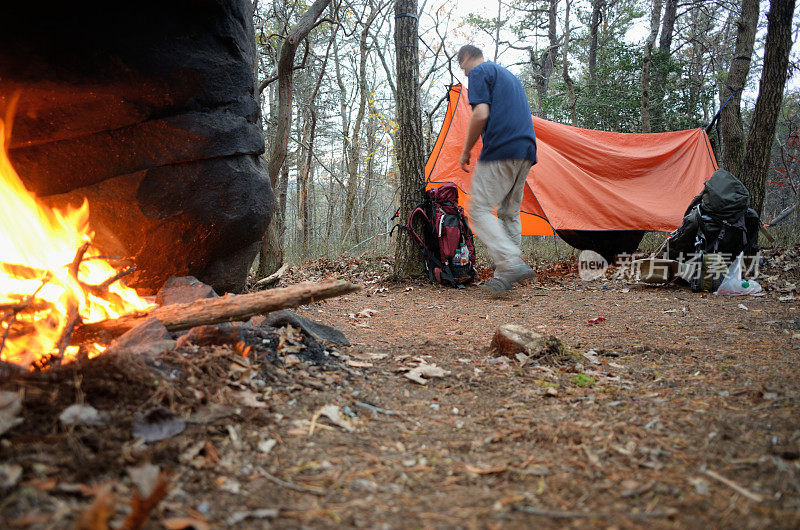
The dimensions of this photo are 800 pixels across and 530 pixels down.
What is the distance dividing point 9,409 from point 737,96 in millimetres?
7307

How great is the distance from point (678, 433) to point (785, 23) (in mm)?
6043

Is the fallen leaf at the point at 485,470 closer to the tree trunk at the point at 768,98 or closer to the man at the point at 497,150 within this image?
the man at the point at 497,150

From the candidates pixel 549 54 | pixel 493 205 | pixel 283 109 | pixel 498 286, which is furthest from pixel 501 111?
pixel 549 54

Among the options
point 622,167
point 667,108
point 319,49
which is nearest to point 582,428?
point 622,167

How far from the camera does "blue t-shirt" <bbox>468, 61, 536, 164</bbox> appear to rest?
13.5 ft

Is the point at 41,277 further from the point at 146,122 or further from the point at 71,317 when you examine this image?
the point at 146,122

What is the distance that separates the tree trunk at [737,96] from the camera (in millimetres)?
5551

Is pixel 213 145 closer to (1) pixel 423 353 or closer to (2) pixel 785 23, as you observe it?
(1) pixel 423 353

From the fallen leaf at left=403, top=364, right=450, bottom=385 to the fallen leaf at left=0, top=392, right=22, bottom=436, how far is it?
4.48ft

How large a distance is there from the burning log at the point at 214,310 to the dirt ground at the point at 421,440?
6.3 inches

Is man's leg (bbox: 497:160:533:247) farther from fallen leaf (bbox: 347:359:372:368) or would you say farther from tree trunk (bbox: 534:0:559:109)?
tree trunk (bbox: 534:0:559:109)

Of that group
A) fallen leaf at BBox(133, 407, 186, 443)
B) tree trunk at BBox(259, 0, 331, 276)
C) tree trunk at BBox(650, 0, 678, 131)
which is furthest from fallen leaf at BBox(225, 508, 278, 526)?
tree trunk at BBox(650, 0, 678, 131)

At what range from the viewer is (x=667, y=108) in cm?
971

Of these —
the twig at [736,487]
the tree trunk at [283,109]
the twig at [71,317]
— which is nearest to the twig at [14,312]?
the twig at [71,317]
